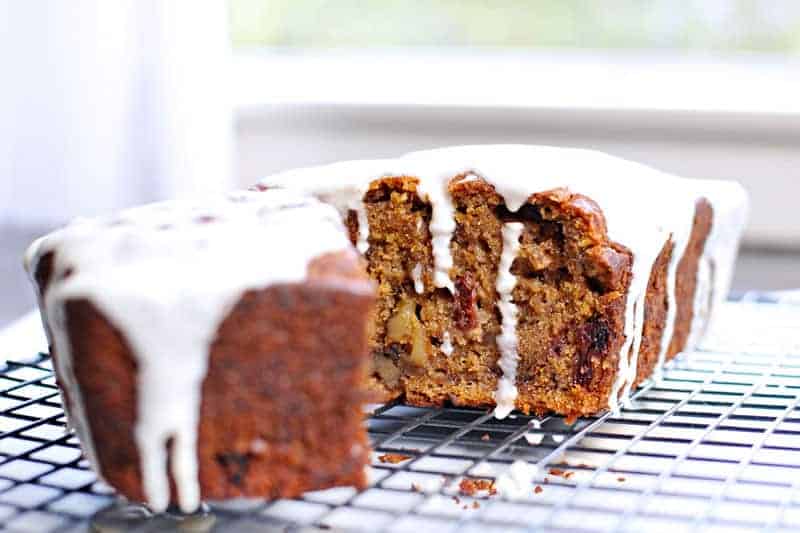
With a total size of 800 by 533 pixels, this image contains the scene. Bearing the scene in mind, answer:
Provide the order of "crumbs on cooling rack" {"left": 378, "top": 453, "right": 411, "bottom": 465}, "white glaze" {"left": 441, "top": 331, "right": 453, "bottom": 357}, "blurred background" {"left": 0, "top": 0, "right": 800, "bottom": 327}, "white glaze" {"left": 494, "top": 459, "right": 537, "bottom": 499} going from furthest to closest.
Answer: "blurred background" {"left": 0, "top": 0, "right": 800, "bottom": 327}, "white glaze" {"left": 441, "top": 331, "right": 453, "bottom": 357}, "crumbs on cooling rack" {"left": 378, "top": 453, "right": 411, "bottom": 465}, "white glaze" {"left": 494, "top": 459, "right": 537, "bottom": 499}

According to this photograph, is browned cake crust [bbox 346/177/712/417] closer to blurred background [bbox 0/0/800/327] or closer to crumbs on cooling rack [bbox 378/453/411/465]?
crumbs on cooling rack [bbox 378/453/411/465]

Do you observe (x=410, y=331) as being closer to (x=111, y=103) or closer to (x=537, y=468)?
(x=537, y=468)

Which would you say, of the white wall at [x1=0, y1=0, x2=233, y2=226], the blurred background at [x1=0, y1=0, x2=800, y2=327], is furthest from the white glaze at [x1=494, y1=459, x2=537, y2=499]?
the white wall at [x1=0, y1=0, x2=233, y2=226]

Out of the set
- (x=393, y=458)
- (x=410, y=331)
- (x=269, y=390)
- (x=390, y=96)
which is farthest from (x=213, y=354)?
(x=390, y=96)

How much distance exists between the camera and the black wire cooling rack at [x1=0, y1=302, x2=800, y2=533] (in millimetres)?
1607

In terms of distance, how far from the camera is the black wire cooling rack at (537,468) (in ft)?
5.27

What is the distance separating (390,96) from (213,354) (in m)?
2.57

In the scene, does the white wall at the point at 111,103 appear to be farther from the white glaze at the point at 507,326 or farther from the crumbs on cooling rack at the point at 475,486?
the crumbs on cooling rack at the point at 475,486

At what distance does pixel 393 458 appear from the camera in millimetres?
1822

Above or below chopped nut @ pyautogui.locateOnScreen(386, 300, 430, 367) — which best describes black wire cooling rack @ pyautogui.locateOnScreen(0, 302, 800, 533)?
below

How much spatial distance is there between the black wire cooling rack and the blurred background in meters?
1.62

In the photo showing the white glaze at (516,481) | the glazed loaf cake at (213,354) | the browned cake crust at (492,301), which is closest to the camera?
the glazed loaf cake at (213,354)

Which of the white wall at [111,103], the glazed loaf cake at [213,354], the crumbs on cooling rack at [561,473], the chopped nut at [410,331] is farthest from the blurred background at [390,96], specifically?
the glazed loaf cake at [213,354]

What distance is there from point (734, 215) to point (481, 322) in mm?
770
